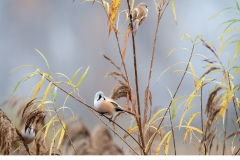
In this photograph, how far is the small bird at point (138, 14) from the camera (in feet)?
5.32

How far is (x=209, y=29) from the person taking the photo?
1.69m

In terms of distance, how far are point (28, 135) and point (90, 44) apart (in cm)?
52

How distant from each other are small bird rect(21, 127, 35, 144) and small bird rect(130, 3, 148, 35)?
657mm

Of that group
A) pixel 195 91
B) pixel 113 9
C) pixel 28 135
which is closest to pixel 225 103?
pixel 195 91

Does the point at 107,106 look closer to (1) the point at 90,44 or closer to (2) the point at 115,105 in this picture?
(2) the point at 115,105

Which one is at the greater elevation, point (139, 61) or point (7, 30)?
point (7, 30)

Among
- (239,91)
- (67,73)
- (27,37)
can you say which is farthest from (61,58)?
(239,91)

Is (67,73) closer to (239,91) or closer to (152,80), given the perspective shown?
(152,80)

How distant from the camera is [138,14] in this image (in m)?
1.64

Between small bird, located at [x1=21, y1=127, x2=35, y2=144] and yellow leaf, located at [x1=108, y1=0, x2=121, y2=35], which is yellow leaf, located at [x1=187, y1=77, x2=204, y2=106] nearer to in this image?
yellow leaf, located at [x1=108, y1=0, x2=121, y2=35]

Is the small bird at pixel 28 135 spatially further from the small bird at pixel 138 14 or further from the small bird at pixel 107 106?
the small bird at pixel 138 14

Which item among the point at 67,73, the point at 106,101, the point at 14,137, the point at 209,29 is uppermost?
the point at 209,29

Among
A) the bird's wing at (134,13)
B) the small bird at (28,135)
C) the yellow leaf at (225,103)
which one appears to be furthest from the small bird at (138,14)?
the small bird at (28,135)

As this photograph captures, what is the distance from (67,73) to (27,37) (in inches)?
10.5
